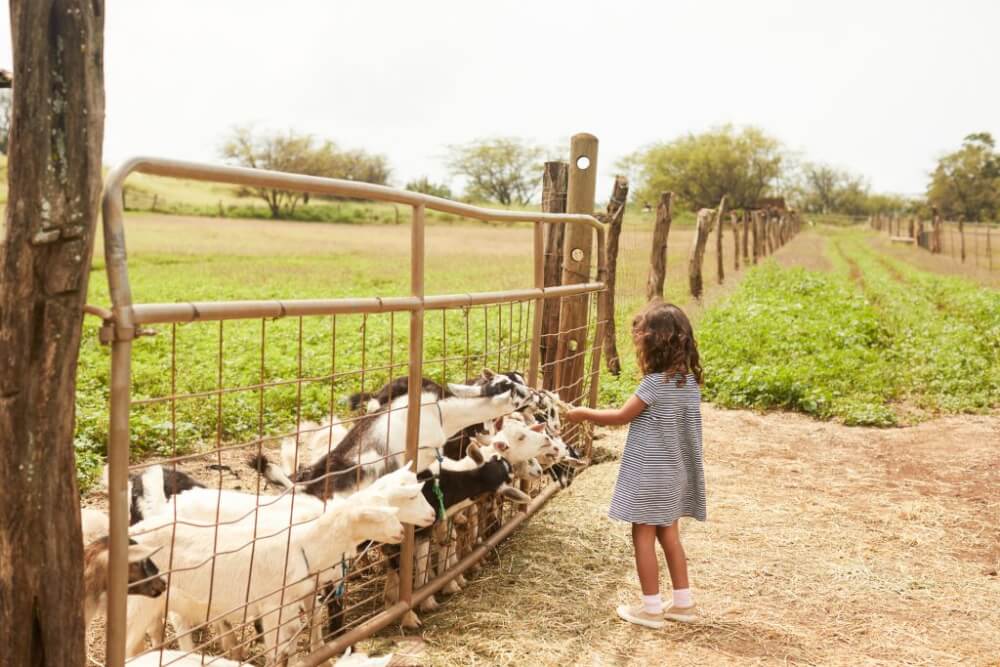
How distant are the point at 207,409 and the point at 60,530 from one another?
5.54 metres

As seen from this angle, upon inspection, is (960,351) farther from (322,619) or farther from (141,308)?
(141,308)

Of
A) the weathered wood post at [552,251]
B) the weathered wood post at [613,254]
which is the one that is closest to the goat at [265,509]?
the weathered wood post at [552,251]

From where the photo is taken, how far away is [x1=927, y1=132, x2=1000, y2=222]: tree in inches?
3278

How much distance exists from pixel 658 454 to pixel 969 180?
9385cm

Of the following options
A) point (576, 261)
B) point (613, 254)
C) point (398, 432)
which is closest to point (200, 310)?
point (398, 432)

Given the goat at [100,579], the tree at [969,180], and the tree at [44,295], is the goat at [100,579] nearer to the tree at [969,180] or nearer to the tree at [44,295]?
the tree at [44,295]

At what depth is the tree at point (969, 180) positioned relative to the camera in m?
83.2

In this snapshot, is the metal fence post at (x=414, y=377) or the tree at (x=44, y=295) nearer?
the tree at (x=44, y=295)

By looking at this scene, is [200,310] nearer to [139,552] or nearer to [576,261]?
[139,552]

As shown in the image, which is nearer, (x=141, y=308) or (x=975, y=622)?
(x=141, y=308)

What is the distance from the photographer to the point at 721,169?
301ft

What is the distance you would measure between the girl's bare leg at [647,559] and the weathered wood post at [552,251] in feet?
7.52

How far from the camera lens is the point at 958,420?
28.0 feet

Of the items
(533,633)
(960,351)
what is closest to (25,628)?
(533,633)
